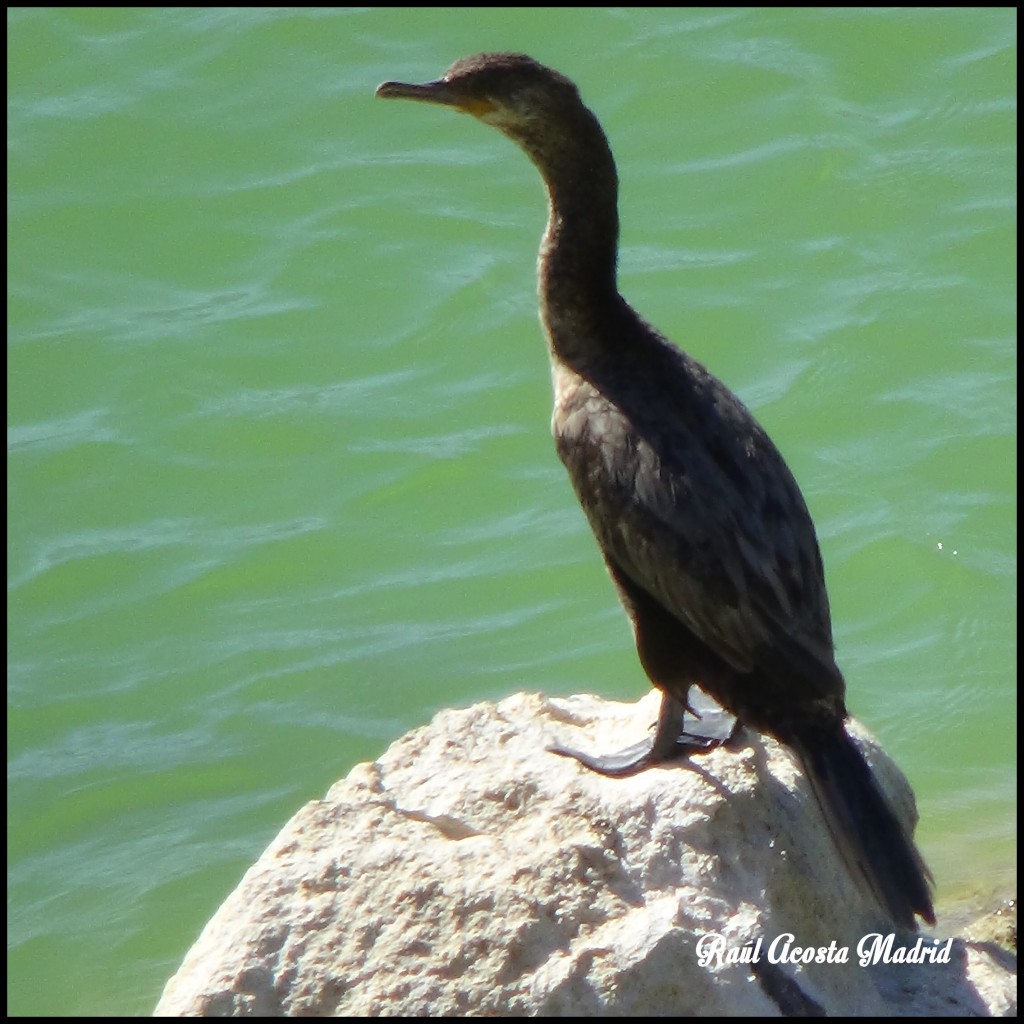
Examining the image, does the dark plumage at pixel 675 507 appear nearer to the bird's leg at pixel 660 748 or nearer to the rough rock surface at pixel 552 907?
the bird's leg at pixel 660 748

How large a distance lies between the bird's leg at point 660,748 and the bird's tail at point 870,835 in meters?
0.40

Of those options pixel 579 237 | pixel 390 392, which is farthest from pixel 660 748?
pixel 390 392

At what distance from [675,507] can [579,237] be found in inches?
38.1

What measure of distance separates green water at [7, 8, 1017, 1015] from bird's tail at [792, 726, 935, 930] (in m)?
1.89

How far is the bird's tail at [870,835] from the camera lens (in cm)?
432

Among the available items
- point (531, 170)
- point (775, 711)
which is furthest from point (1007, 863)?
point (531, 170)

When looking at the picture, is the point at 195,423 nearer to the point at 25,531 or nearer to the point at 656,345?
the point at 25,531

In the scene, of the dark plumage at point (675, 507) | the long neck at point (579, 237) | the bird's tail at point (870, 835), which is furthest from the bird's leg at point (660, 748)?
the long neck at point (579, 237)

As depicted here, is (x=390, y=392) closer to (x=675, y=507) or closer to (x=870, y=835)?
(x=675, y=507)

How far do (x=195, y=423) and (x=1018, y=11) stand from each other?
256 inches

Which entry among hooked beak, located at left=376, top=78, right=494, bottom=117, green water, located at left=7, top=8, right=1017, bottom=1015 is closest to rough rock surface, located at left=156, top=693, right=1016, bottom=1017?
hooked beak, located at left=376, top=78, right=494, bottom=117

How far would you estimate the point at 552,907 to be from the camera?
3.99 m

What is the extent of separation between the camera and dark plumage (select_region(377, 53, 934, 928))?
4469mm

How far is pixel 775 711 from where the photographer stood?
14.8 ft
